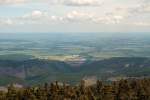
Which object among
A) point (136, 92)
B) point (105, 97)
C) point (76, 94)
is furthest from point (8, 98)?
point (136, 92)

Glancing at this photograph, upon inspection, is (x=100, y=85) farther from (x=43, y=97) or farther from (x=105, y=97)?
(x=43, y=97)

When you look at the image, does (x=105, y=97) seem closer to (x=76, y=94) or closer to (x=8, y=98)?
(x=76, y=94)

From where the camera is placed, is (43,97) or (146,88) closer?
(43,97)

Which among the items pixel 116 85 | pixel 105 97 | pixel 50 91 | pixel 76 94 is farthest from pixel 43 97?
pixel 116 85

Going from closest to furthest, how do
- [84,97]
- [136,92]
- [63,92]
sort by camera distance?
[84,97] < [63,92] < [136,92]

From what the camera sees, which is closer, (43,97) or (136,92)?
(43,97)

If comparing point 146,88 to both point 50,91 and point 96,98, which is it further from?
point 50,91

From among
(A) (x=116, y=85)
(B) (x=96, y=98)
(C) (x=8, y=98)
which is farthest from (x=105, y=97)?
(C) (x=8, y=98)

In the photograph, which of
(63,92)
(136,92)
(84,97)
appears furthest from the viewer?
(136,92)
